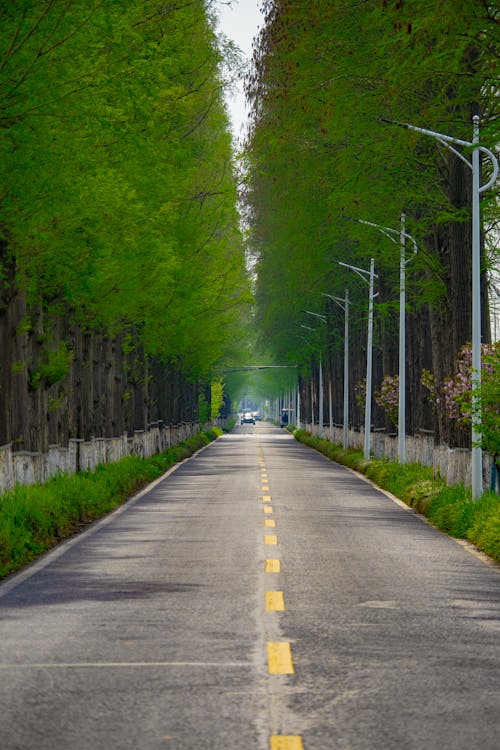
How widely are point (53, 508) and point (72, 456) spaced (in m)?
10.5

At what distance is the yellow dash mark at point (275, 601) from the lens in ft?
39.8

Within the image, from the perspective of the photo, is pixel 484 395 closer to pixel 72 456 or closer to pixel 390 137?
pixel 390 137

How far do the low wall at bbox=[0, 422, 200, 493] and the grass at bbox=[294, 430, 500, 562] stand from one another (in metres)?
6.66

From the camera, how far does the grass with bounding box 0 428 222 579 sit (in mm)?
16594

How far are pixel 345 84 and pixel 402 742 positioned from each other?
17.3 metres

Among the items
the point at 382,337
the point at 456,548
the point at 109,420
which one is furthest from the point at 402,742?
the point at 382,337

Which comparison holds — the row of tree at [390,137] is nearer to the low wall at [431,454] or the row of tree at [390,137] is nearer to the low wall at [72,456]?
the low wall at [431,454]

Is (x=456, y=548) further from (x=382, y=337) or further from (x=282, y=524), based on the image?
(x=382, y=337)

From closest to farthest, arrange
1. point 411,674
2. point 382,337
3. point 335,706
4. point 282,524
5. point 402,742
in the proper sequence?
point 402,742, point 335,706, point 411,674, point 282,524, point 382,337

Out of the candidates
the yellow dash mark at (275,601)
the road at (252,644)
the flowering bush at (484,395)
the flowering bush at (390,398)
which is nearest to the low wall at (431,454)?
the flowering bush at (484,395)

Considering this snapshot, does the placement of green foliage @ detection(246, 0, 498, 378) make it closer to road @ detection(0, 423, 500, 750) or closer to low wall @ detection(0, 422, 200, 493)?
road @ detection(0, 423, 500, 750)

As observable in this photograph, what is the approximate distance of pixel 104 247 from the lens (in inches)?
930

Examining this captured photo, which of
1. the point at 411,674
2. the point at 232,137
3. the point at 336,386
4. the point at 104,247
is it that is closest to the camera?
the point at 411,674

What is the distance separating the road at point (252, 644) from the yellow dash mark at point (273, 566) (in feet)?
0.13
